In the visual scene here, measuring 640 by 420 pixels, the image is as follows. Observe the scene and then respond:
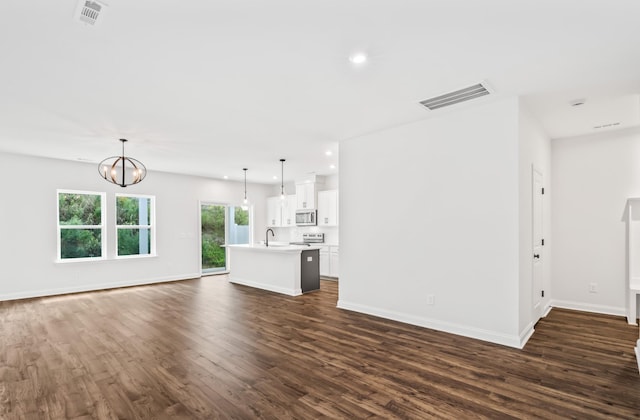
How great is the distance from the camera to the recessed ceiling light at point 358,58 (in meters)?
2.61

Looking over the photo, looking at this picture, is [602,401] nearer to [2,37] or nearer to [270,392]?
[270,392]

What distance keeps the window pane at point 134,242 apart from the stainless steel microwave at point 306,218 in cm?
389

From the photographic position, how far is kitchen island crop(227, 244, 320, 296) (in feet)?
21.0

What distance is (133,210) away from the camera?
7812 mm

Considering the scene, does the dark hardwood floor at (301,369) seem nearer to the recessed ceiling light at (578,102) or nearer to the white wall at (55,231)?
the white wall at (55,231)

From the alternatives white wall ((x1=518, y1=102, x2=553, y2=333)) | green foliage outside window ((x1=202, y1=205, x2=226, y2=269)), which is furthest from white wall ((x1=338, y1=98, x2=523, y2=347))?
green foliage outside window ((x1=202, y1=205, x2=226, y2=269))

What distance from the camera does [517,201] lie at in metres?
3.50

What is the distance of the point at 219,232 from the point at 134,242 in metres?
2.29

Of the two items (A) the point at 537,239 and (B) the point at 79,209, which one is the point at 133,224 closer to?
(B) the point at 79,209

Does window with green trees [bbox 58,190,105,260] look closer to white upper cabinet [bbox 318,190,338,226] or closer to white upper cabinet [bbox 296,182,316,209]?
white upper cabinet [bbox 296,182,316,209]

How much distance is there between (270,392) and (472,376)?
1771 mm

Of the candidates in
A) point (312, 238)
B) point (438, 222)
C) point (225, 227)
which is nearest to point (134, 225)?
point (225, 227)

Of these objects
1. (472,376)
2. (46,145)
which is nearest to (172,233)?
(46,145)

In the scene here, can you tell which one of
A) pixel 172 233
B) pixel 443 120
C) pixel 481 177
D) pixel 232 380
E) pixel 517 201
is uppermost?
pixel 443 120
